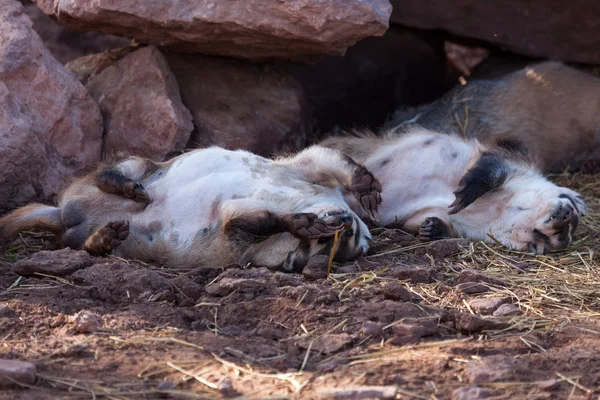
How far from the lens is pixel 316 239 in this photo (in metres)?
4.01

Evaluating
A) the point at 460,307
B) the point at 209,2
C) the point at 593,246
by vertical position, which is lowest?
the point at 593,246

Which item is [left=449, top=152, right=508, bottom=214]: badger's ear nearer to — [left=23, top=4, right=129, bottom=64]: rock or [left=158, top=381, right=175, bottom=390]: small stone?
[left=158, top=381, right=175, bottom=390]: small stone

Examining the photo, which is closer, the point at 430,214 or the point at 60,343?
the point at 60,343

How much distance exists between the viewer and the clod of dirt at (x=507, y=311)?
3.28m

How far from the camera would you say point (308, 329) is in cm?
311

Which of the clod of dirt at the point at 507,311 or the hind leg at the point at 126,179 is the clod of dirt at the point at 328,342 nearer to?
the clod of dirt at the point at 507,311

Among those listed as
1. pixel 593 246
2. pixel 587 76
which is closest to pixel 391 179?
pixel 593 246

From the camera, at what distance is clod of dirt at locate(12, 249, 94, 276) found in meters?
3.74

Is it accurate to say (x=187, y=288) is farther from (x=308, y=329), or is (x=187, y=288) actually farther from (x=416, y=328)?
(x=416, y=328)

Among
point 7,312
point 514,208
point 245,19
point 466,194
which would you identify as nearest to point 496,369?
point 7,312

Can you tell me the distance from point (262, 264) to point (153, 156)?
1.57 meters

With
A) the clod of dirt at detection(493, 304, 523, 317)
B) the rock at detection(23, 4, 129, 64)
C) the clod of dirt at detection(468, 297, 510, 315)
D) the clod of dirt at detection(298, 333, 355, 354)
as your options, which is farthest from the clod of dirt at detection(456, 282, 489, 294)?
the rock at detection(23, 4, 129, 64)

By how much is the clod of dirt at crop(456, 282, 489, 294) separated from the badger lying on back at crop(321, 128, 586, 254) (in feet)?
3.08

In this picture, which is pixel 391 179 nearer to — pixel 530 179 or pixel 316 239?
pixel 530 179
